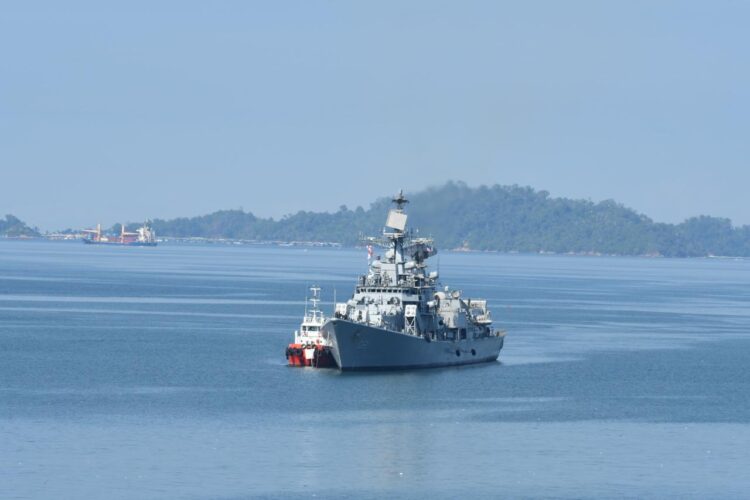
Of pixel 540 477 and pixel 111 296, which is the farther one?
pixel 111 296

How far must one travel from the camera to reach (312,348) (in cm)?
10219

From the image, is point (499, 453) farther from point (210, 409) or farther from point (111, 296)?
point (111, 296)

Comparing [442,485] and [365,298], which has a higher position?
[365,298]

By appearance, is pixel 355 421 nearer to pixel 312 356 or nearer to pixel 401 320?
pixel 312 356

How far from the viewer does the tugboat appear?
101438 mm

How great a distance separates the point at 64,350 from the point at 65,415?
3657 cm

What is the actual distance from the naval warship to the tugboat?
3.34ft

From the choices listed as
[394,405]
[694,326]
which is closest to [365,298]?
[394,405]

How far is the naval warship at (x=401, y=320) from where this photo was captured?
99.3m

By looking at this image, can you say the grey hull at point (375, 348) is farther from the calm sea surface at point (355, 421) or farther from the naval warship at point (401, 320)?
the calm sea surface at point (355, 421)

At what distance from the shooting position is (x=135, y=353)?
112 meters

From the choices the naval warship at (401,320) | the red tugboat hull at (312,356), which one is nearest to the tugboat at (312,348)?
the red tugboat hull at (312,356)

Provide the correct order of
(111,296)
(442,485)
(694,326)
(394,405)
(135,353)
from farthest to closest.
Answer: (111,296)
(694,326)
(135,353)
(394,405)
(442,485)

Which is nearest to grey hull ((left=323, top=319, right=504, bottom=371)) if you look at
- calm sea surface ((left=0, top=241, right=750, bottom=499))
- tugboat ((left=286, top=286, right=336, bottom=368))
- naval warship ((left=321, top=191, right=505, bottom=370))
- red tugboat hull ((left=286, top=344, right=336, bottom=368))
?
naval warship ((left=321, top=191, right=505, bottom=370))
